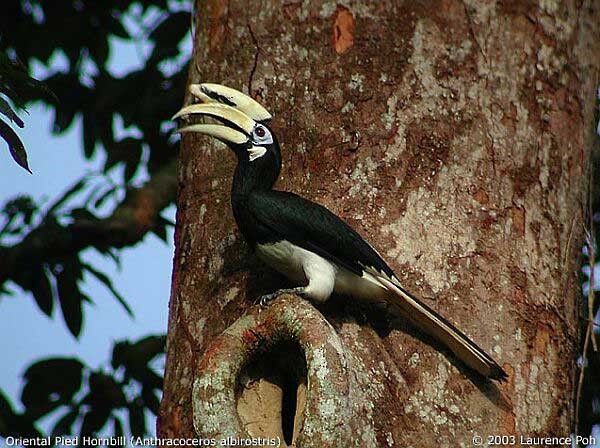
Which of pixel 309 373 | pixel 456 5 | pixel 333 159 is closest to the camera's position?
pixel 309 373

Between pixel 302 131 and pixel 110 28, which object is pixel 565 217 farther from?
pixel 110 28

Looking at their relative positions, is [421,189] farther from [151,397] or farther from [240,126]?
[151,397]

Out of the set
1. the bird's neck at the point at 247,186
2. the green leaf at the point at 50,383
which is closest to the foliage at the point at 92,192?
the green leaf at the point at 50,383

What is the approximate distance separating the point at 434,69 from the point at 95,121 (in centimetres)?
221

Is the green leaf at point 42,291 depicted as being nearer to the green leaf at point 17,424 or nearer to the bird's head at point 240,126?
the green leaf at point 17,424

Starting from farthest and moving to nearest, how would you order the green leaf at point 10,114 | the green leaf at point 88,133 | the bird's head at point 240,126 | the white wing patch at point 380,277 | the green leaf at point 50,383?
1. the green leaf at point 88,133
2. the green leaf at point 50,383
3. the bird's head at point 240,126
4. the white wing patch at point 380,277
5. the green leaf at point 10,114

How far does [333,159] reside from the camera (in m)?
2.82

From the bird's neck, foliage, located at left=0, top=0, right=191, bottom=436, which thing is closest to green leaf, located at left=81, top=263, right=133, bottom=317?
foliage, located at left=0, top=0, right=191, bottom=436

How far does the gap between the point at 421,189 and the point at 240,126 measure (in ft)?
1.57

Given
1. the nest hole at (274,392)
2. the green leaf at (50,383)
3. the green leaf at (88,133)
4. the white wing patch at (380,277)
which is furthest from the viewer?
the green leaf at (88,133)

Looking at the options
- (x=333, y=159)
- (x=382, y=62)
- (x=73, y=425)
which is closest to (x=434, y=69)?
(x=382, y=62)

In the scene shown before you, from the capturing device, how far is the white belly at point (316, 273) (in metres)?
2.61

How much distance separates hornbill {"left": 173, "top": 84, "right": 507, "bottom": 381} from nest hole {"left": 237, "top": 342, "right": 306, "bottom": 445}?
0.14m

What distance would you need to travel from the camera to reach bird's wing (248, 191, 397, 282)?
8.57 ft
